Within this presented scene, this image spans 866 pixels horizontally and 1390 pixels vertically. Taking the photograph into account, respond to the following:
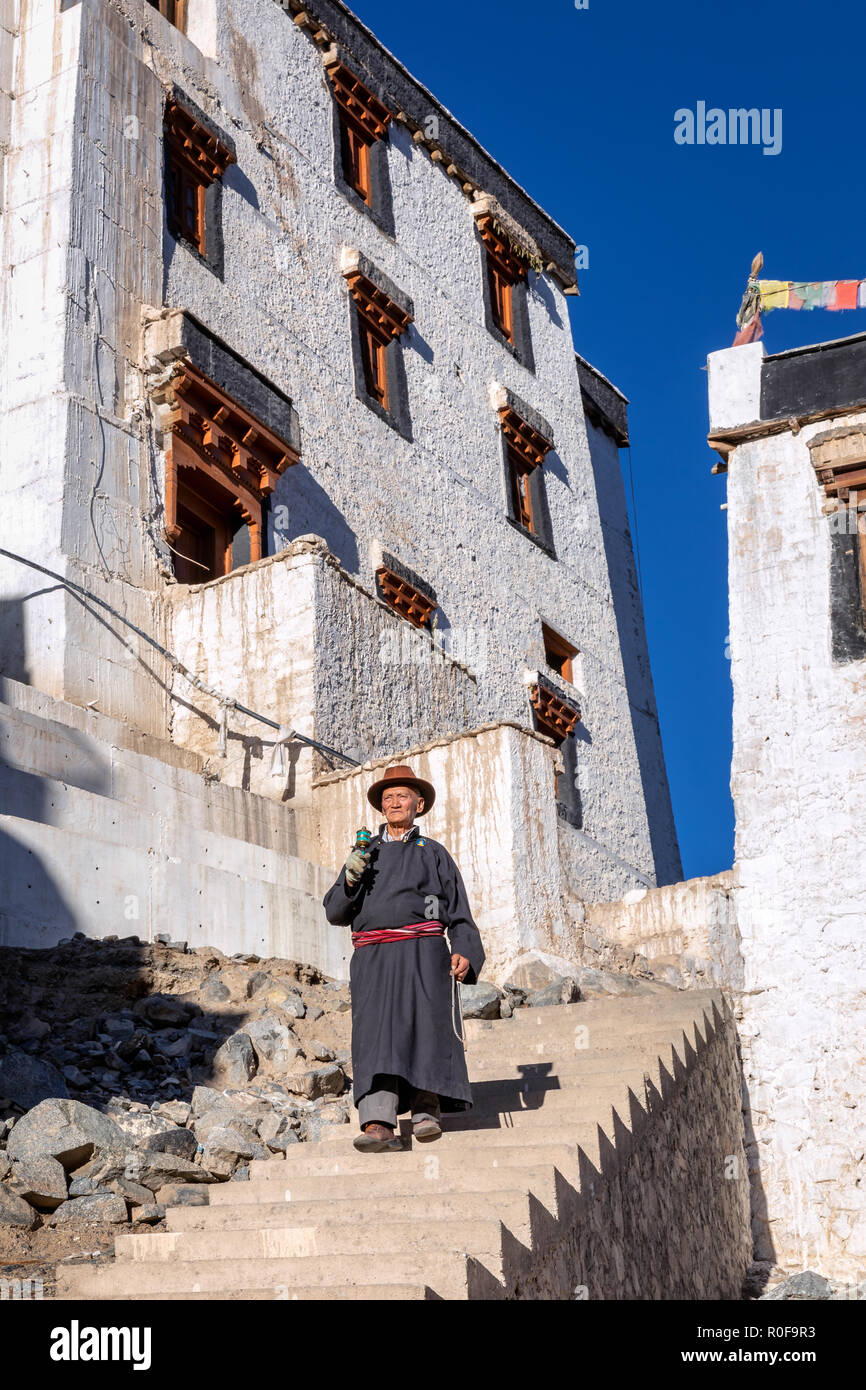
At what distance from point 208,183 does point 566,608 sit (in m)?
8.67

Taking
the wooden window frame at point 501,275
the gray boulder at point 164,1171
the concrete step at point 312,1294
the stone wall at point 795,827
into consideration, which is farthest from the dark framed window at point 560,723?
the concrete step at point 312,1294

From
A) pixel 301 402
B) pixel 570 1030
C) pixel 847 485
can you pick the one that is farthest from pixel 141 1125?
pixel 301 402

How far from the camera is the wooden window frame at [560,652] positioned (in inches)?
947

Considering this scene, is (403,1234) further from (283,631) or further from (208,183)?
(208,183)

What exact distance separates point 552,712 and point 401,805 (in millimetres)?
15050

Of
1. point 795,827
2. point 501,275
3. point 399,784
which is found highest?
point 501,275

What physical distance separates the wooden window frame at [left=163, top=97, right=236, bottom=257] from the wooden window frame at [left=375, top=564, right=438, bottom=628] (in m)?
4.13

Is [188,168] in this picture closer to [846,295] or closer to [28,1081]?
[846,295]

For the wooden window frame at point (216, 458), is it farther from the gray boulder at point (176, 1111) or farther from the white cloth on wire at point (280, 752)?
the gray boulder at point (176, 1111)

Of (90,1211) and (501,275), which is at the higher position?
(501,275)

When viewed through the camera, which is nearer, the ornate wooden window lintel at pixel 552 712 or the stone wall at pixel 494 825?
the stone wall at pixel 494 825

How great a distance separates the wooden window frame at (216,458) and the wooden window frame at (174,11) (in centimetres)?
539

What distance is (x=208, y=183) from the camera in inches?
727

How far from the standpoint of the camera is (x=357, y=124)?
2241 centimetres
